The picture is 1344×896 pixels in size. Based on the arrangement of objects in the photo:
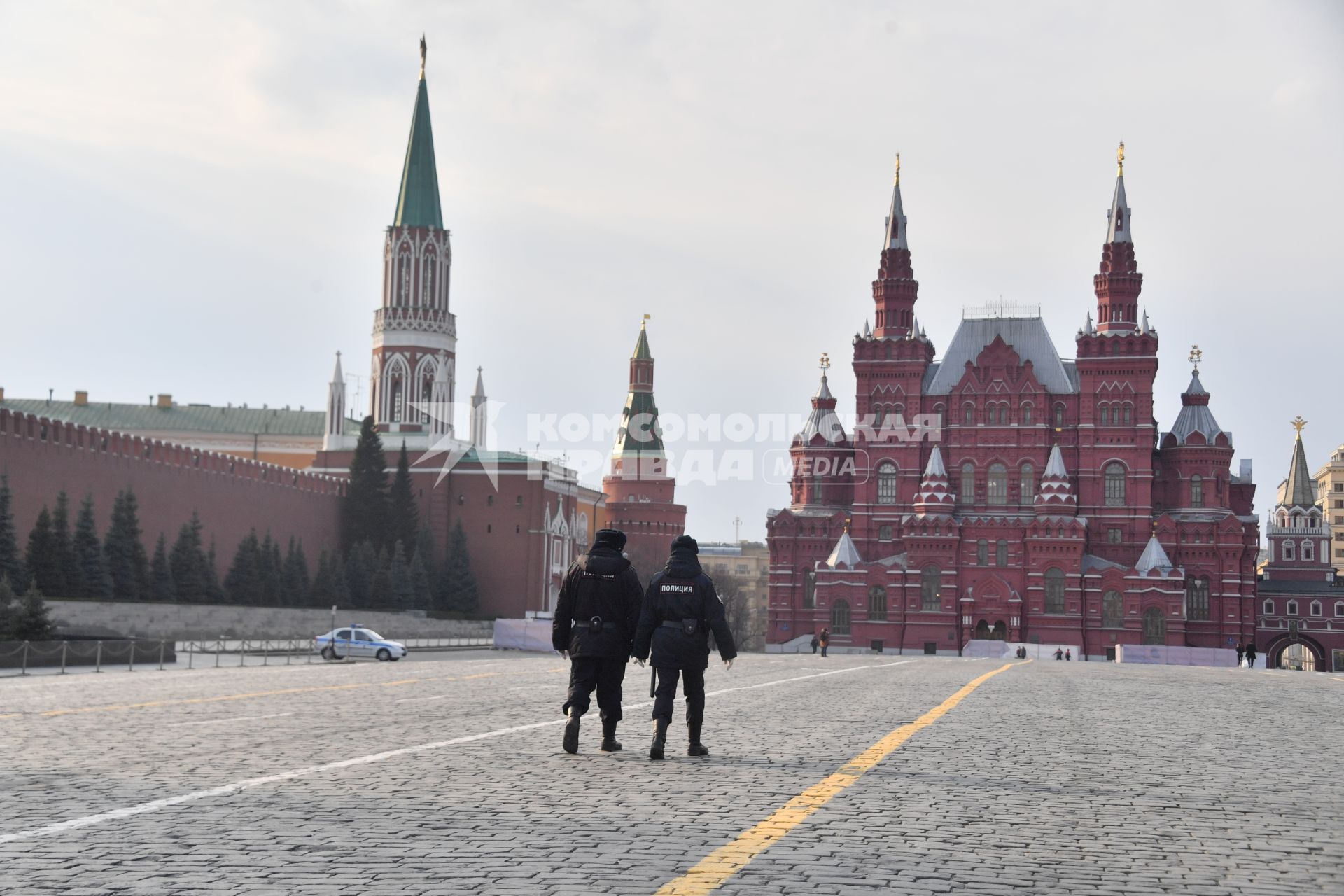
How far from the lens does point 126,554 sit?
5569 centimetres

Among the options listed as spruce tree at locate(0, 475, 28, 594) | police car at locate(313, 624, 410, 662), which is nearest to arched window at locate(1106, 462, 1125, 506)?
police car at locate(313, 624, 410, 662)

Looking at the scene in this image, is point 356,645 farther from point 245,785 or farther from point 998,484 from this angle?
point 998,484

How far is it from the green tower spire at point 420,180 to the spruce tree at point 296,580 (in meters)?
30.9

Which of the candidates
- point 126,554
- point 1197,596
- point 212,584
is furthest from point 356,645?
point 1197,596

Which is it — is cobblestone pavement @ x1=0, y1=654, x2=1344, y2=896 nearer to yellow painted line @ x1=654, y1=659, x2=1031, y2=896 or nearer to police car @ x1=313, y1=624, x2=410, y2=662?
yellow painted line @ x1=654, y1=659, x2=1031, y2=896

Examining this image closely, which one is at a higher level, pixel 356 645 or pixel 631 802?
pixel 631 802

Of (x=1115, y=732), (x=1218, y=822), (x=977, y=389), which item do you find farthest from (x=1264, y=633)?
(x=1218, y=822)

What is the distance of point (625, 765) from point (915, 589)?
7306 centimetres

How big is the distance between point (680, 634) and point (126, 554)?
48.2 meters

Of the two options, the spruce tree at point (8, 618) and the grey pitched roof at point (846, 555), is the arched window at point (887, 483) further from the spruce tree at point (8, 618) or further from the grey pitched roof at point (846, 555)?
the spruce tree at point (8, 618)

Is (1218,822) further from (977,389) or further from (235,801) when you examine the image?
(977,389)

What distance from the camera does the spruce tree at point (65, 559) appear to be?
169 ft

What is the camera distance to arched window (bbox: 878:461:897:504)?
8650 centimetres

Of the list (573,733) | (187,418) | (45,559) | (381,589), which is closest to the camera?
(573,733)
